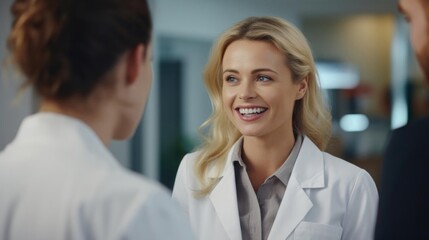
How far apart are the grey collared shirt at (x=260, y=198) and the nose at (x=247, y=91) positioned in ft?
0.62

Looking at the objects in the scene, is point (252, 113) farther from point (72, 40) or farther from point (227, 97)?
point (72, 40)

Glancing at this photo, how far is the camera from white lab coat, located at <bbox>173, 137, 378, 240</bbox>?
1811 mm

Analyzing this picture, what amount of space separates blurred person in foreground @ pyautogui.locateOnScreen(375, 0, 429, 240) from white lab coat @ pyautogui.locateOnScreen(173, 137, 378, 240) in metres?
0.69

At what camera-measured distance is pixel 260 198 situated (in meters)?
1.87

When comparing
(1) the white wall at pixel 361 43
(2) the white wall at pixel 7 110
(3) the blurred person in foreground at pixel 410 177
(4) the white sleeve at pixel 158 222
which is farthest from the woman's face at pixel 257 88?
(1) the white wall at pixel 361 43

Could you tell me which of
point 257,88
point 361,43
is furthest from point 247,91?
point 361,43

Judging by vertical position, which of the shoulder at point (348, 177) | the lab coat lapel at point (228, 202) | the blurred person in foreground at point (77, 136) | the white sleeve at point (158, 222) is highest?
the blurred person in foreground at point (77, 136)

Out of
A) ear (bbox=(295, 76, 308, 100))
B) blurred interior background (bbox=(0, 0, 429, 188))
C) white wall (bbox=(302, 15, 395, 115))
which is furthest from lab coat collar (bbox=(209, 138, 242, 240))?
white wall (bbox=(302, 15, 395, 115))

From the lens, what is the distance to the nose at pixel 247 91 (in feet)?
6.04

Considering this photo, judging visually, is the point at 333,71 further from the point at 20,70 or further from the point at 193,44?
the point at 20,70

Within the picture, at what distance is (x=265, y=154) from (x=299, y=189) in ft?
0.45

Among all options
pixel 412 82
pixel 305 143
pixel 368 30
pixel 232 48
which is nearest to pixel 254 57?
pixel 232 48

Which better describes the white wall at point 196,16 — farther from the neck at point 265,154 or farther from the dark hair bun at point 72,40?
the dark hair bun at point 72,40

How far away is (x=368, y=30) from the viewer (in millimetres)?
10961
